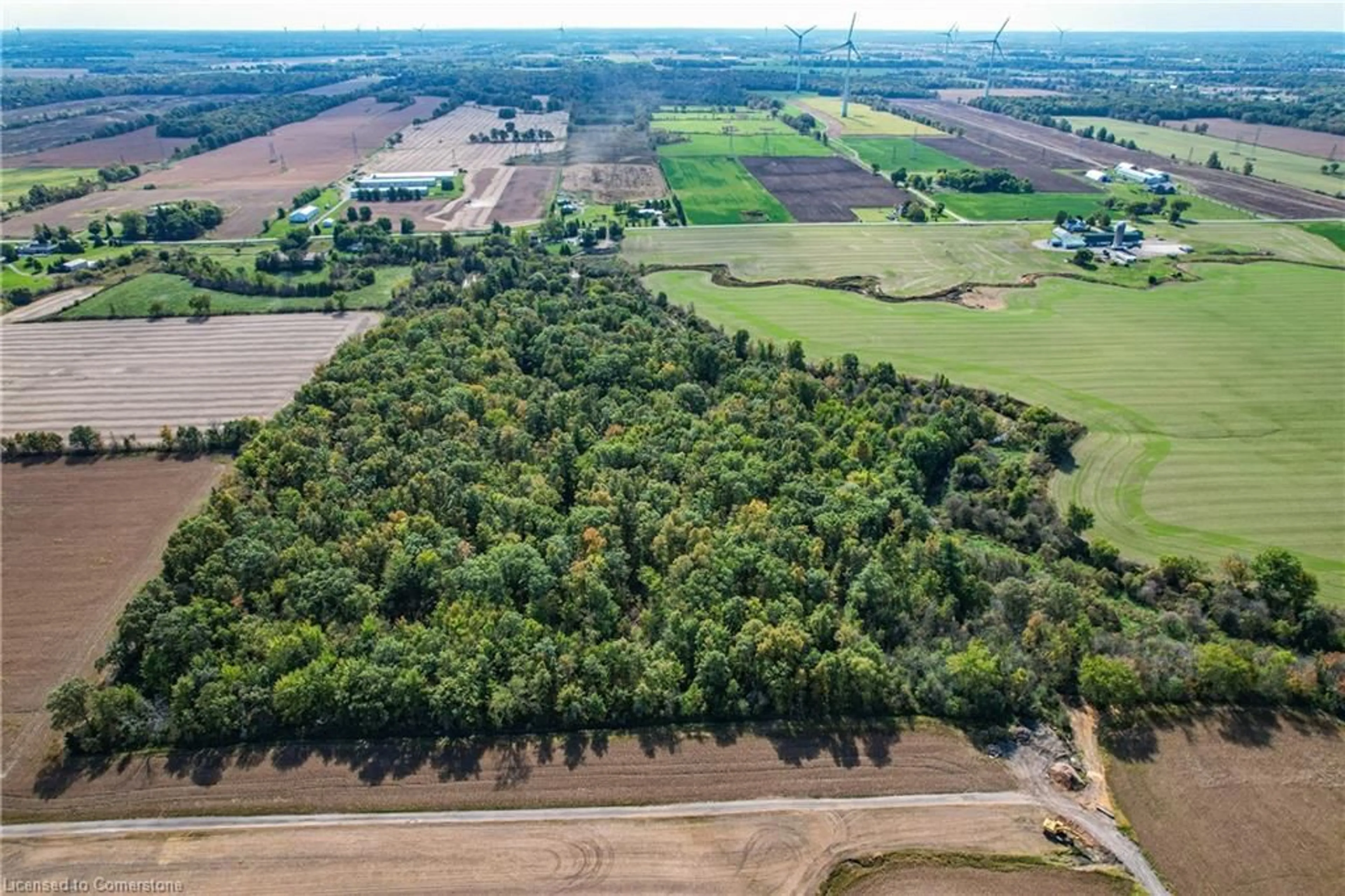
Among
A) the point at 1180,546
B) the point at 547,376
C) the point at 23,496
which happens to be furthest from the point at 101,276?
the point at 1180,546

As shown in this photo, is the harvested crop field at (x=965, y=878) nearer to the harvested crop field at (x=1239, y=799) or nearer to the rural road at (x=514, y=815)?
the rural road at (x=514, y=815)

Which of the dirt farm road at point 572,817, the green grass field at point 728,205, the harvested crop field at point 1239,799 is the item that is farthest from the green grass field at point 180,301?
the harvested crop field at point 1239,799

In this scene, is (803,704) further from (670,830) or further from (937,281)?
(937,281)

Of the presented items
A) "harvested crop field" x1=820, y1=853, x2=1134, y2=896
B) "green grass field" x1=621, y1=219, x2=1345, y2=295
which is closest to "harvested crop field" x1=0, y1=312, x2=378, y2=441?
"green grass field" x1=621, y1=219, x2=1345, y2=295

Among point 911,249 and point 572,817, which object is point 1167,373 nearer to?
point 911,249

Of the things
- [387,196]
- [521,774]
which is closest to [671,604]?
[521,774]

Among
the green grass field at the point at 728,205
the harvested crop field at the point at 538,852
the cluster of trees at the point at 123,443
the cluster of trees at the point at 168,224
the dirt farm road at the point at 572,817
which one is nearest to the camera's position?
the harvested crop field at the point at 538,852

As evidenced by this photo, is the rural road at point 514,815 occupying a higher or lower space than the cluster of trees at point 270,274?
lower
